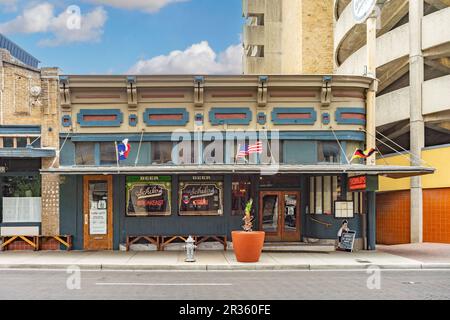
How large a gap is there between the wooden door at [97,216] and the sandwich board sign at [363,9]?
12263mm

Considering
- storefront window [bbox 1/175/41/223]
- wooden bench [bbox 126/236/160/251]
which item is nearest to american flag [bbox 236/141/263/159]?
wooden bench [bbox 126/236/160/251]

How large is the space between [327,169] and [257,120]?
3.86 metres

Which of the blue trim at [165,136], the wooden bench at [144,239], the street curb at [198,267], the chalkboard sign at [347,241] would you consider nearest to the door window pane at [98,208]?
the wooden bench at [144,239]

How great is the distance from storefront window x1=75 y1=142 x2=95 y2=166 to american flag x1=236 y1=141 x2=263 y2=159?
5.66 metres

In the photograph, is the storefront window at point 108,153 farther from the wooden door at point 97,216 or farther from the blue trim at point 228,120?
the blue trim at point 228,120

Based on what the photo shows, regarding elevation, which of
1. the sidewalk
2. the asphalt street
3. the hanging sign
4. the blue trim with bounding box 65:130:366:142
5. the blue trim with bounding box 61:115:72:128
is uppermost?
the blue trim with bounding box 61:115:72:128

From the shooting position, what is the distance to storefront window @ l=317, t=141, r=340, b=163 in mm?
21141

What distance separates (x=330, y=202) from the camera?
21.1 meters

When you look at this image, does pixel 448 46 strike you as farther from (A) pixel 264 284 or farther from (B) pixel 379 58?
(A) pixel 264 284

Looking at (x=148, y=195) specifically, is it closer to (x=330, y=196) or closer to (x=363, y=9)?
(x=330, y=196)

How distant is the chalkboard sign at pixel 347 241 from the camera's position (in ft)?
66.2

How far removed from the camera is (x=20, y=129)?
2078cm

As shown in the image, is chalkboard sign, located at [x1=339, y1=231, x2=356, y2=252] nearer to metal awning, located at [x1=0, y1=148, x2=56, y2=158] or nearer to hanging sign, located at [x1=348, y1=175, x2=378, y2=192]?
hanging sign, located at [x1=348, y1=175, x2=378, y2=192]
